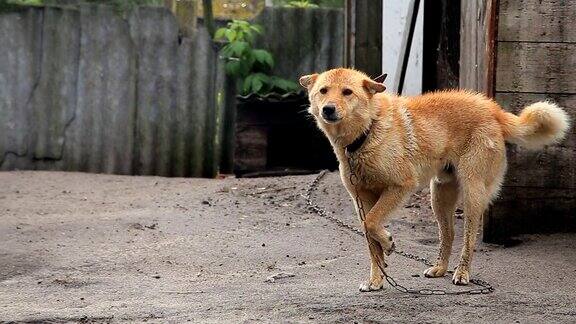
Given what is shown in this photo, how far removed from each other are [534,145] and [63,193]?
5.31m

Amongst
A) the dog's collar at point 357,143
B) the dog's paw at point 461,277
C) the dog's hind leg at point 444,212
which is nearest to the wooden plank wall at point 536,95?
the dog's hind leg at point 444,212

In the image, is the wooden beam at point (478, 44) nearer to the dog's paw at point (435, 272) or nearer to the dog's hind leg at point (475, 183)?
the dog's hind leg at point (475, 183)

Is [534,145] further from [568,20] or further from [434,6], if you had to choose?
[434,6]

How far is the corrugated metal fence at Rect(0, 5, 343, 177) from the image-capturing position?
11703mm

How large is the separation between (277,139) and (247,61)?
3.24 feet

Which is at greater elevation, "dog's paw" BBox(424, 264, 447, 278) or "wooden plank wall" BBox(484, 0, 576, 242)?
"wooden plank wall" BBox(484, 0, 576, 242)

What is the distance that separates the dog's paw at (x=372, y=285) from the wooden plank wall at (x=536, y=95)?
6.41 feet

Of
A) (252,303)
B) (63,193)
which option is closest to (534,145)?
(252,303)

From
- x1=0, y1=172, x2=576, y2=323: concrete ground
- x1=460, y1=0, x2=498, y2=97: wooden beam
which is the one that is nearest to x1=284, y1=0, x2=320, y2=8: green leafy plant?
x1=0, y1=172, x2=576, y2=323: concrete ground

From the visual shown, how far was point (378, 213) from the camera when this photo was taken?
241 inches

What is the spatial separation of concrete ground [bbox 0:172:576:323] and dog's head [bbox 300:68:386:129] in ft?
3.40

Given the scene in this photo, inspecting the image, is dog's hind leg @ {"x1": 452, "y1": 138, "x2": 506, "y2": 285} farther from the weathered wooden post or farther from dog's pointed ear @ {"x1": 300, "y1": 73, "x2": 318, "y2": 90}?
the weathered wooden post

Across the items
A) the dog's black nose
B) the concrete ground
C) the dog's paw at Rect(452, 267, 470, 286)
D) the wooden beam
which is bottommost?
the concrete ground

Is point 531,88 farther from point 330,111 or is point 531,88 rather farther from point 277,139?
point 277,139
